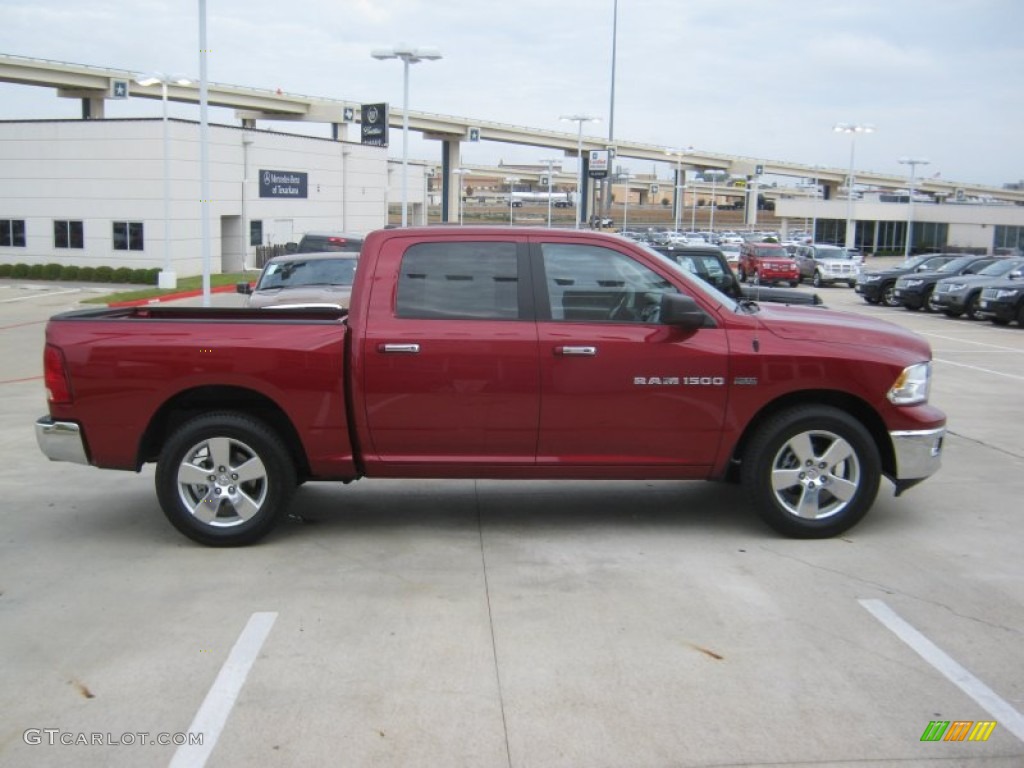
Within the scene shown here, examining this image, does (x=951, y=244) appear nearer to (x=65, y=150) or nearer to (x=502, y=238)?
(x=65, y=150)

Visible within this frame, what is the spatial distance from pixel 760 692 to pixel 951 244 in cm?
7857

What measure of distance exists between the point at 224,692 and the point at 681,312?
334 centimetres

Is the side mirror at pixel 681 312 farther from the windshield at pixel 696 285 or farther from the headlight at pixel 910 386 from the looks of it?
the headlight at pixel 910 386

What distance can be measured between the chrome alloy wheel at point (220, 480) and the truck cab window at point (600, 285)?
2136 millimetres

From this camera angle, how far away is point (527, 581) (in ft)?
19.0

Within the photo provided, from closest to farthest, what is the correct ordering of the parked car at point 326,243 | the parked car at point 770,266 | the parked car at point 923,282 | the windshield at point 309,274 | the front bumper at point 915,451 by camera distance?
1. the front bumper at point 915,451
2. the windshield at point 309,274
3. the parked car at point 326,243
4. the parked car at point 923,282
5. the parked car at point 770,266

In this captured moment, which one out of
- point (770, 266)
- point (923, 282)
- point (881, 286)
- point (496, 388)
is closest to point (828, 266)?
point (770, 266)

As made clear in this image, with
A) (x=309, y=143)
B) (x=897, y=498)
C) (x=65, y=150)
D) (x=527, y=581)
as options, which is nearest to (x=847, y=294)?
(x=309, y=143)

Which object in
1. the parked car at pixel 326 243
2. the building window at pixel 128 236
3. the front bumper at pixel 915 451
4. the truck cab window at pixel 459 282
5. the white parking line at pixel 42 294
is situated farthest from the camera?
the building window at pixel 128 236

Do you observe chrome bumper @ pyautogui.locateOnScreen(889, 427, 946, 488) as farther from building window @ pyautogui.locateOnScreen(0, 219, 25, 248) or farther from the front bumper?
building window @ pyautogui.locateOnScreen(0, 219, 25, 248)

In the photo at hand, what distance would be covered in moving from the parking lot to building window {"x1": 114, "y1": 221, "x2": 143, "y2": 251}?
113ft

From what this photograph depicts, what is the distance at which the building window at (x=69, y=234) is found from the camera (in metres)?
41.0

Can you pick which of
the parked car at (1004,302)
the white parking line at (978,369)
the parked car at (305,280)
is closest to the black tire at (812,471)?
the parked car at (305,280)

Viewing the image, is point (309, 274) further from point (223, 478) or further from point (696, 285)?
point (696, 285)
